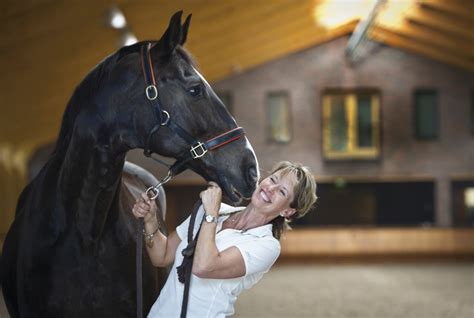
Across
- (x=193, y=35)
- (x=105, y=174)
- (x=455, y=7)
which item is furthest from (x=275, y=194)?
(x=455, y=7)

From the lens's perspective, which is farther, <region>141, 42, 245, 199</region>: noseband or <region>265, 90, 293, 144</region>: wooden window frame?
<region>265, 90, 293, 144</region>: wooden window frame

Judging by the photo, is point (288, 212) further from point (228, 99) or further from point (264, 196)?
point (228, 99)

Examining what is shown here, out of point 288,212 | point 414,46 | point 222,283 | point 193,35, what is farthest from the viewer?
point 414,46

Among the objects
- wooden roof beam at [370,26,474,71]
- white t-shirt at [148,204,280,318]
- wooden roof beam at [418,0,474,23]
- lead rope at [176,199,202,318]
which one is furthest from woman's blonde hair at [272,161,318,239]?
wooden roof beam at [370,26,474,71]

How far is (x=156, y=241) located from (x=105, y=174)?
1.04 feet

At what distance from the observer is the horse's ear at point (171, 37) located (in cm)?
222

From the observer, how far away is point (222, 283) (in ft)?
7.77

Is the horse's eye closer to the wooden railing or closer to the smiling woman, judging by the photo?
the smiling woman

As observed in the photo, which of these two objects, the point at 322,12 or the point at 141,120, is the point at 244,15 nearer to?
the point at 322,12

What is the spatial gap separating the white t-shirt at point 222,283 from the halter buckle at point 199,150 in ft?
0.99

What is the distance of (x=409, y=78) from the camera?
16.6 m

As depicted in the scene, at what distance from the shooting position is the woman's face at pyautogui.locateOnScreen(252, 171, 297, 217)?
240cm

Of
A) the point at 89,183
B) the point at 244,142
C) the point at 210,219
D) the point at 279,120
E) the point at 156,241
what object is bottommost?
the point at 279,120

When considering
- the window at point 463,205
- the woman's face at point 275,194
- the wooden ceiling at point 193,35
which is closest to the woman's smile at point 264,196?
the woman's face at point 275,194
